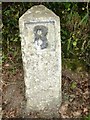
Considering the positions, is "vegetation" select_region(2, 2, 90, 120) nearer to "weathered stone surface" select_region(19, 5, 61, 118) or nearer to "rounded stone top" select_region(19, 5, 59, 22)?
"weathered stone surface" select_region(19, 5, 61, 118)

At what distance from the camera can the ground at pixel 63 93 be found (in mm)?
4391

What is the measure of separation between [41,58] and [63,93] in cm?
90

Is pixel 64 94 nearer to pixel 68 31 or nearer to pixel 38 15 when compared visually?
pixel 68 31

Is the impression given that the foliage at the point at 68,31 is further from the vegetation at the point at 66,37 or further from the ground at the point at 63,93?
the ground at the point at 63,93

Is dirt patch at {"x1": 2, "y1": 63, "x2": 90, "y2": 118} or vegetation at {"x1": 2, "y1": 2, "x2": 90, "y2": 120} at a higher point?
vegetation at {"x1": 2, "y1": 2, "x2": 90, "y2": 120}

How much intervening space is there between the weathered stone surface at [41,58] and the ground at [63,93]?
0.57 feet

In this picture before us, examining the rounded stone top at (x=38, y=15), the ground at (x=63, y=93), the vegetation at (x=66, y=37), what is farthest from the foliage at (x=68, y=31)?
the rounded stone top at (x=38, y=15)

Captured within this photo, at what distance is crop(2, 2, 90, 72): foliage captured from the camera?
16.1 ft

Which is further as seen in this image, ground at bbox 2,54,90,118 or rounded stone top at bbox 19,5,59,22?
ground at bbox 2,54,90,118

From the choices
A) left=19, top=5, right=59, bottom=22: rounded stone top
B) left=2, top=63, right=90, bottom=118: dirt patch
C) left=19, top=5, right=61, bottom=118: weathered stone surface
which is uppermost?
left=19, top=5, right=59, bottom=22: rounded stone top

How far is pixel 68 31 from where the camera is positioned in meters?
5.11

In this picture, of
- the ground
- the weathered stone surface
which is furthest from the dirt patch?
the weathered stone surface

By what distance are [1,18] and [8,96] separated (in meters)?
1.33

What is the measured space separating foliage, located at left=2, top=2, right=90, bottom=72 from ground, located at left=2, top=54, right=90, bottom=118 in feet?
0.52
